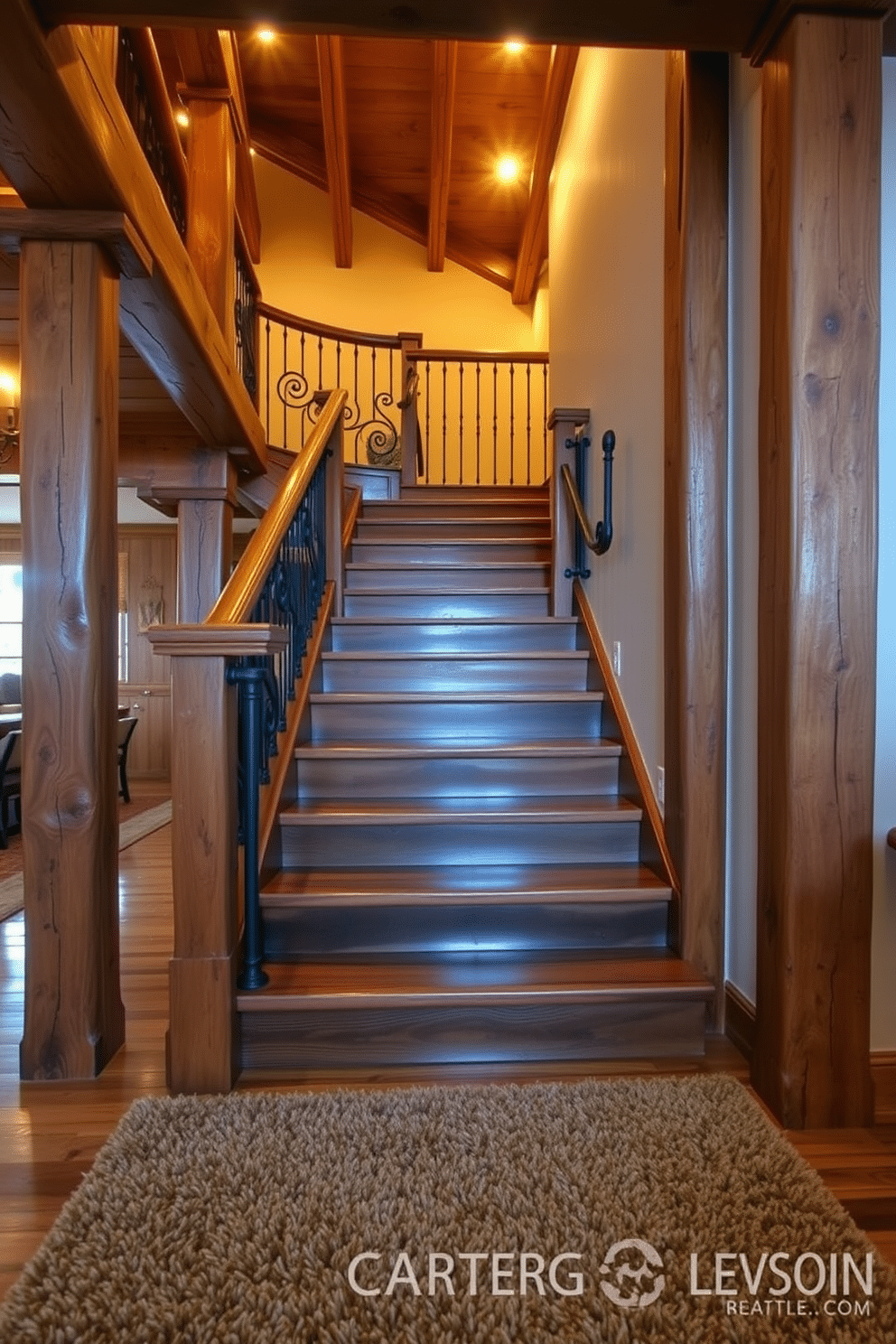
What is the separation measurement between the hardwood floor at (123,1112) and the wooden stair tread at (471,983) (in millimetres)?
155

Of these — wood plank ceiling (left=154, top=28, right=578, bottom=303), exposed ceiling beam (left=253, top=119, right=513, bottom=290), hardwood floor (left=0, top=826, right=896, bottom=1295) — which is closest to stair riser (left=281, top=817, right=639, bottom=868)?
hardwood floor (left=0, top=826, right=896, bottom=1295)

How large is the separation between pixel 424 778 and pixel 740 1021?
1.17 m

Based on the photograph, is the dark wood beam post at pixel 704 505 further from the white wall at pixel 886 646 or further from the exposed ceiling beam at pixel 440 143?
the exposed ceiling beam at pixel 440 143

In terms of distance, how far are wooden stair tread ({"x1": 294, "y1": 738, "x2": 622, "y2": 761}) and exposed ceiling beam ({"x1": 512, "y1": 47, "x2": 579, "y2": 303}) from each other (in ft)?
13.0

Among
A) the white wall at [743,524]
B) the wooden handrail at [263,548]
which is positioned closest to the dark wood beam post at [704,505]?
the white wall at [743,524]

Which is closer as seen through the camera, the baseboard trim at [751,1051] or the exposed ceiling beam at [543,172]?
the baseboard trim at [751,1051]

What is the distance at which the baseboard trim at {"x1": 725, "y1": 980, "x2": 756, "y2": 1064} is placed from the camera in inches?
72.1

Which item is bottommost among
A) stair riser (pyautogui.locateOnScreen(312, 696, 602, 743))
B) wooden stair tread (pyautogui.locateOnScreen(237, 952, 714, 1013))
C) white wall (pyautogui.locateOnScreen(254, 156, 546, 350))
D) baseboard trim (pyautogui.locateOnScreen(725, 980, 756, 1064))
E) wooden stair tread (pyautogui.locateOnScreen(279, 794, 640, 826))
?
baseboard trim (pyautogui.locateOnScreen(725, 980, 756, 1064))

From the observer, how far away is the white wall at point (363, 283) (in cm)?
752

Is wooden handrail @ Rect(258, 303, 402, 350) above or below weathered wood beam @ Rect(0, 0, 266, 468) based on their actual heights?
above

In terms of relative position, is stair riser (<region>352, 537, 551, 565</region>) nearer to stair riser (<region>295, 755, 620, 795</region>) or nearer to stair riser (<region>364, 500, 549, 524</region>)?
stair riser (<region>364, 500, 549, 524</region>)

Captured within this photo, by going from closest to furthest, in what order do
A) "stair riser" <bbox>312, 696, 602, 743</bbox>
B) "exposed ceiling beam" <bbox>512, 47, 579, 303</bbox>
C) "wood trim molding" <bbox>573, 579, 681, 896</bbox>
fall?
1. "wood trim molding" <bbox>573, 579, 681, 896</bbox>
2. "stair riser" <bbox>312, 696, 602, 743</bbox>
3. "exposed ceiling beam" <bbox>512, 47, 579, 303</bbox>

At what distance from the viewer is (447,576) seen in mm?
3824

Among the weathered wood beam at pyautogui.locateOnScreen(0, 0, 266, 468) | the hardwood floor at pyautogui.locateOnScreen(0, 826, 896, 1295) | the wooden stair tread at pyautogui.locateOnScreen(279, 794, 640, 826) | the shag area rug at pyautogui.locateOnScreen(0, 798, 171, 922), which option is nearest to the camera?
the hardwood floor at pyautogui.locateOnScreen(0, 826, 896, 1295)
